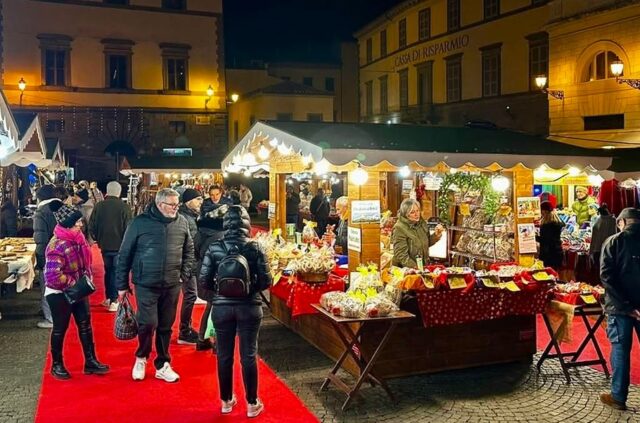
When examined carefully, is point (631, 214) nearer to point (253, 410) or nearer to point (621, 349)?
point (621, 349)

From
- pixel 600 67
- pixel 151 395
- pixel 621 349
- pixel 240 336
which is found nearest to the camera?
pixel 240 336

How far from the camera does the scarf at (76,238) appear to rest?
596 centimetres

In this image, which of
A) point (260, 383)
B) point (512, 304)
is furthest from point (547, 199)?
point (260, 383)

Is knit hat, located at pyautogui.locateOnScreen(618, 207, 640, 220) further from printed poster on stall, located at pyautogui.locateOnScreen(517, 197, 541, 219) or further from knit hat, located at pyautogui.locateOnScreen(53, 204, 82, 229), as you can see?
knit hat, located at pyautogui.locateOnScreen(53, 204, 82, 229)

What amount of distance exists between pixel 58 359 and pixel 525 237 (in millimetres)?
5704

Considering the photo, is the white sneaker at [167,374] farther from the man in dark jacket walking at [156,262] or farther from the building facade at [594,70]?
the building facade at [594,70]

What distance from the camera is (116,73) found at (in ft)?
105

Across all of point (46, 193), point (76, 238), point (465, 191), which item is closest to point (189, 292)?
point (76, 238)

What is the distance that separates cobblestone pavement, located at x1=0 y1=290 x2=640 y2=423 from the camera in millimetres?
A: 5207

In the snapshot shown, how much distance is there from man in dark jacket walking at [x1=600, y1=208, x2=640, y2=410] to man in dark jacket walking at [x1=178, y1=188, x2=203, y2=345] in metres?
4.41

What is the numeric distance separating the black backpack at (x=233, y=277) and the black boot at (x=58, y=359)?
222cm

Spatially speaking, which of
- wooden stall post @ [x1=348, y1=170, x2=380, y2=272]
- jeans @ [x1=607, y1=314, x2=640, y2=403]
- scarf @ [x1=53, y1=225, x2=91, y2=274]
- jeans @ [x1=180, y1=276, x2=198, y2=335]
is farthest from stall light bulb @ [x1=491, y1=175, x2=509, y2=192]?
scarf @ [x1=53, y1=225, x2=91, y2=274]

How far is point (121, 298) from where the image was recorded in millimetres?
5723

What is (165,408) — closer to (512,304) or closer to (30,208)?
(512,304)
